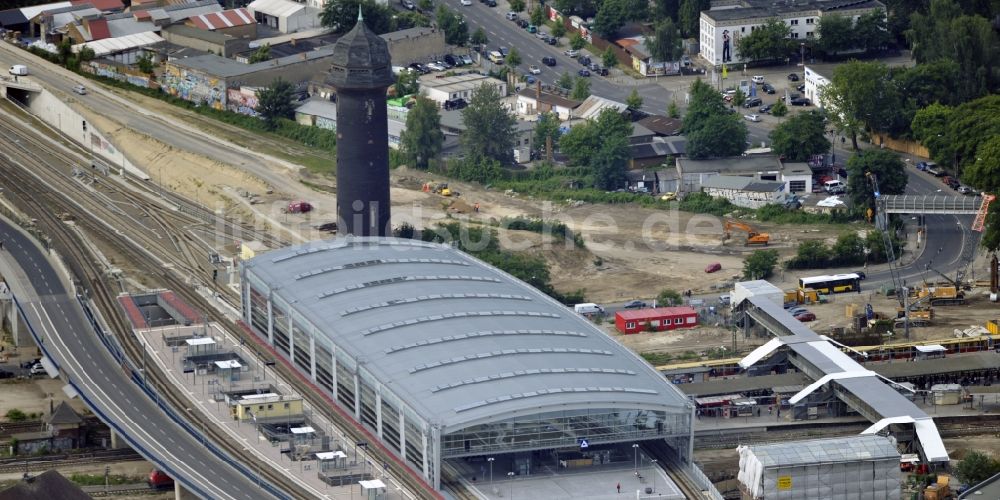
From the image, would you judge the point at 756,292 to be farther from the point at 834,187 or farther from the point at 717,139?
the point at 717,139

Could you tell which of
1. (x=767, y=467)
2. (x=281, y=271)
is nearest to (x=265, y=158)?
(x=281, y=271)

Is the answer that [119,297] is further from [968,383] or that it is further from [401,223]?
[968,383]

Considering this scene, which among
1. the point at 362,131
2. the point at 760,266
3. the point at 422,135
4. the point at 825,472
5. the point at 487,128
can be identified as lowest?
the point at 825,472

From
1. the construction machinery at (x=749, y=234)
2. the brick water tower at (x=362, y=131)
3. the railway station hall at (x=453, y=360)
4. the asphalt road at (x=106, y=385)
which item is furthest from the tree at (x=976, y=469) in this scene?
the construction machinery at (x=749, y=234)

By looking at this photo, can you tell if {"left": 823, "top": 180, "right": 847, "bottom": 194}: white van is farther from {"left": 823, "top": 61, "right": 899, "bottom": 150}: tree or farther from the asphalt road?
the asphalt road

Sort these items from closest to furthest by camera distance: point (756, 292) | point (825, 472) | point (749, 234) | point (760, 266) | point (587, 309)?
point (825, 472)
point (756, 292)
point (587, 309)
point (760, 266)
point (749, 234)

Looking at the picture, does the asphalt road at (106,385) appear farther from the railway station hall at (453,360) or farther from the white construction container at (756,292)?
the white construction container at (756,292)

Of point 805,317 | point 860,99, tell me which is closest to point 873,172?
point 860,99
